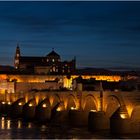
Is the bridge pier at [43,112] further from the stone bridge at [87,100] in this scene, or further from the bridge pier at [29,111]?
the bridge pier at [29,111]

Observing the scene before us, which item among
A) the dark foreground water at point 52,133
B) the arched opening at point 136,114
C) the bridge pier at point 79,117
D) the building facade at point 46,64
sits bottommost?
the dark foreground water at point 52,133

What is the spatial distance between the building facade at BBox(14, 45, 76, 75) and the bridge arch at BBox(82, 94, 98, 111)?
37.9 metres

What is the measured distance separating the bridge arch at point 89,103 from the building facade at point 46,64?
1493 inches

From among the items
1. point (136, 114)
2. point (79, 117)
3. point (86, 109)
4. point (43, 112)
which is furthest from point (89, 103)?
point (136, 114)

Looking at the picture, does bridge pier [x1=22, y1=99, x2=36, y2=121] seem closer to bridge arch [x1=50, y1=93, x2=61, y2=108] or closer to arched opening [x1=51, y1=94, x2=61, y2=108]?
bridge arch [x1=50, y1=93, x2=61, y2=108]

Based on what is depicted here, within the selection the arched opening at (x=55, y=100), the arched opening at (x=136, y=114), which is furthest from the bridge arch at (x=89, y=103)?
the arched opening at (x=136, y=114)

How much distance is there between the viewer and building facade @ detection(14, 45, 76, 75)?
226 ft

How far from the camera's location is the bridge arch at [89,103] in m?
28.3

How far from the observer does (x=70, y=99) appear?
107ft

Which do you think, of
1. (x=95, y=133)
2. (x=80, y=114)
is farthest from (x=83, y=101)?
(x=95, y=133)

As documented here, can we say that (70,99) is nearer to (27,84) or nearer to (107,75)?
(27,84)

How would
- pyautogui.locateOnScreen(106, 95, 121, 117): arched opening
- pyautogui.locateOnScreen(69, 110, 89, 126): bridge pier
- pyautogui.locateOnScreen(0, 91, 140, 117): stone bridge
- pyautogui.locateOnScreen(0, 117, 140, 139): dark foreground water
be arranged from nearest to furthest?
pyautogui.locateOnScreen(0, 117, 140, 139): dark foreground water → pyautogui.locateOnScreen(0, 91, 140, 117): stone bridge → pyautogui.locateOnScreen(106, 95, 121, 117): arched opening → pyautogui.locateOnScreen(69, 110, 89, 126): bridge pier

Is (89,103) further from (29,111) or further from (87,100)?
(29,111)

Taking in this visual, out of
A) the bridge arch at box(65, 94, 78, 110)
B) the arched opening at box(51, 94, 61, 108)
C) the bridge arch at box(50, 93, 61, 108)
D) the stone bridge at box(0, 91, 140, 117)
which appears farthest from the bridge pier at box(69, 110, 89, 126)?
the arched opening at box(51, 94, 61, 108)
